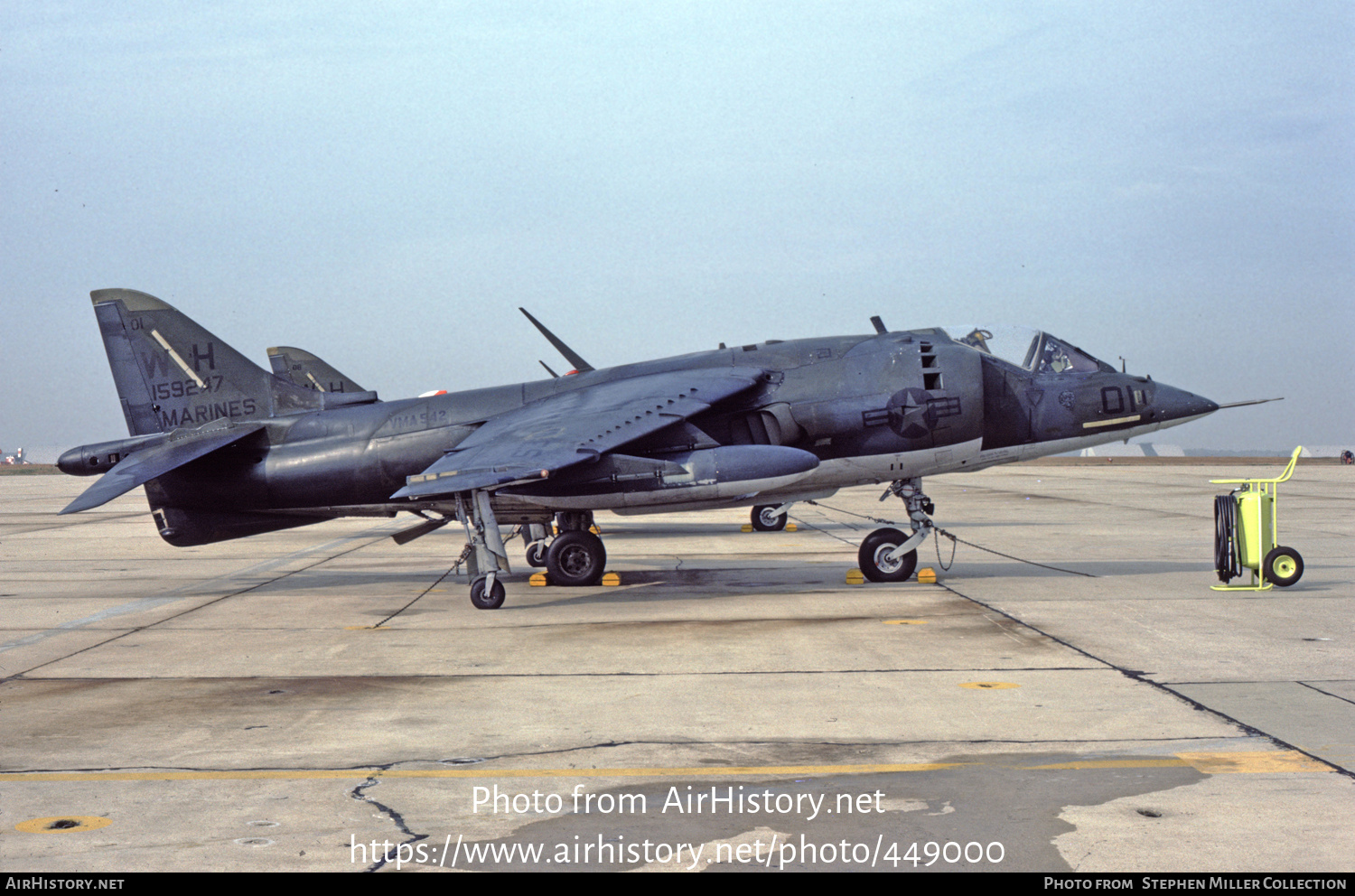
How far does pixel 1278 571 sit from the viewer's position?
1355 cm

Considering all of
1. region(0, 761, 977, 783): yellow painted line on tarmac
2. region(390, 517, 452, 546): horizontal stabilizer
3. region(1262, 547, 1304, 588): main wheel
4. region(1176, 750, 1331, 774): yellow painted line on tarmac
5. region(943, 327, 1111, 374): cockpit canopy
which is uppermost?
region(943, 327, 1111, 374): cockpit canopy

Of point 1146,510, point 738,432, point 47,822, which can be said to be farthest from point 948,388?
point 1146,510

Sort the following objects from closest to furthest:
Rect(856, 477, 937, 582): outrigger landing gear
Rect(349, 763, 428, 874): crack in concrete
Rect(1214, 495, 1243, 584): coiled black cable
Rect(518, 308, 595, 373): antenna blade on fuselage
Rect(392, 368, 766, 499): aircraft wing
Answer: Rect(349, 763, 428, 874): crack in concrete < Rect(392, 368, 766, 499): aircraft wing < Rect(1214, 495, 1243, 584): coiled black cable < Rect(856, 477, 937, 582): outrigger landing gear < Rect(518, 308, 595, 373): antenna blade on fuselage

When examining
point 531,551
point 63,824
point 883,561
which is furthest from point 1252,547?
point 63,824

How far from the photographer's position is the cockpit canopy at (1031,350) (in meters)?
15.0

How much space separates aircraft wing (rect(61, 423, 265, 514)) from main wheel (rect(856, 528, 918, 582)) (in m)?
8.25

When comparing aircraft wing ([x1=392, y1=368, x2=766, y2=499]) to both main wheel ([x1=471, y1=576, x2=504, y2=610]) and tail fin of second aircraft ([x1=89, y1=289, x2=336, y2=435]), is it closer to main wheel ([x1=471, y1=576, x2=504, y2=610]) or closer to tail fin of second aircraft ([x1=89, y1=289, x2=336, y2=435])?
main wheel ([x1=471, y1=576, x2=504, y2=610])

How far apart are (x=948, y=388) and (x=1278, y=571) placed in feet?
14.6

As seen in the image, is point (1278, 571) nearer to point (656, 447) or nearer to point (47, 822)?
point (656, 447)

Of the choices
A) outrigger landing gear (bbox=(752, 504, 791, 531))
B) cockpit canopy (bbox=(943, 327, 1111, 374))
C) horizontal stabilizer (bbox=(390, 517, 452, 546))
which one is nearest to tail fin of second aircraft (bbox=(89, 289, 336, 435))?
horizontal stabilizer (bbox=(390, 517, 452, 546))

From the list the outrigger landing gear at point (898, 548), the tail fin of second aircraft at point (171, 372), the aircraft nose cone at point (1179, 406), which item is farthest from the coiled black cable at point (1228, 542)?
the tail fin of second aircraft at point (171, 372)

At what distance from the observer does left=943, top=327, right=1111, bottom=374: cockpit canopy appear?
592 inches

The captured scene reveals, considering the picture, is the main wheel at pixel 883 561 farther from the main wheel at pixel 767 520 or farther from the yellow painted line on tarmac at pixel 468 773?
the main wheel at pixel 767 520

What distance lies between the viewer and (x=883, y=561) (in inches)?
580
